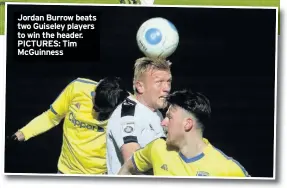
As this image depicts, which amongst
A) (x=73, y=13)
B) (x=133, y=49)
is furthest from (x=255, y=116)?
(x=73, y=13)

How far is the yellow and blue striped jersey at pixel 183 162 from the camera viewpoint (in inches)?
244

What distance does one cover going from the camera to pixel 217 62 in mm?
6242

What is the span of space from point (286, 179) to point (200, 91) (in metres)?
1.22

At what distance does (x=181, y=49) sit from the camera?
626 cm

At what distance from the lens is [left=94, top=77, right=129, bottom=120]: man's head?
6.28 metres

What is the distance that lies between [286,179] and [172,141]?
1195mm

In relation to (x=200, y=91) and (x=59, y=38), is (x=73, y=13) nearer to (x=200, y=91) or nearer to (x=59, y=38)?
(x=59, y=38)

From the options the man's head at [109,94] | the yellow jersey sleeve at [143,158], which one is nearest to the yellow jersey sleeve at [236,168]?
the yellow jersey sleeve at [143,158]

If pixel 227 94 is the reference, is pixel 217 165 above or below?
below

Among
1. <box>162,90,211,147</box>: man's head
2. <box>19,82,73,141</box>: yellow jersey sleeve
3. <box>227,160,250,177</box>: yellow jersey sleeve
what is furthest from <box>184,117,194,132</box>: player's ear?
<box>19,82,73,141</box>: yellow jersey sleeve

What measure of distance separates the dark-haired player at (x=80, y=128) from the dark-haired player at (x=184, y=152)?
394 millimetres

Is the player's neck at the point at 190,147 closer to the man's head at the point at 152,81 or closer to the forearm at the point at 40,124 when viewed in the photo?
the man's head at the point at 152,81

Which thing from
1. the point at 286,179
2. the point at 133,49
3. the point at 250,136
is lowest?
the point at 286,179

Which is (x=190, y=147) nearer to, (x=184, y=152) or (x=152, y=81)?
(x=184, y=152)
